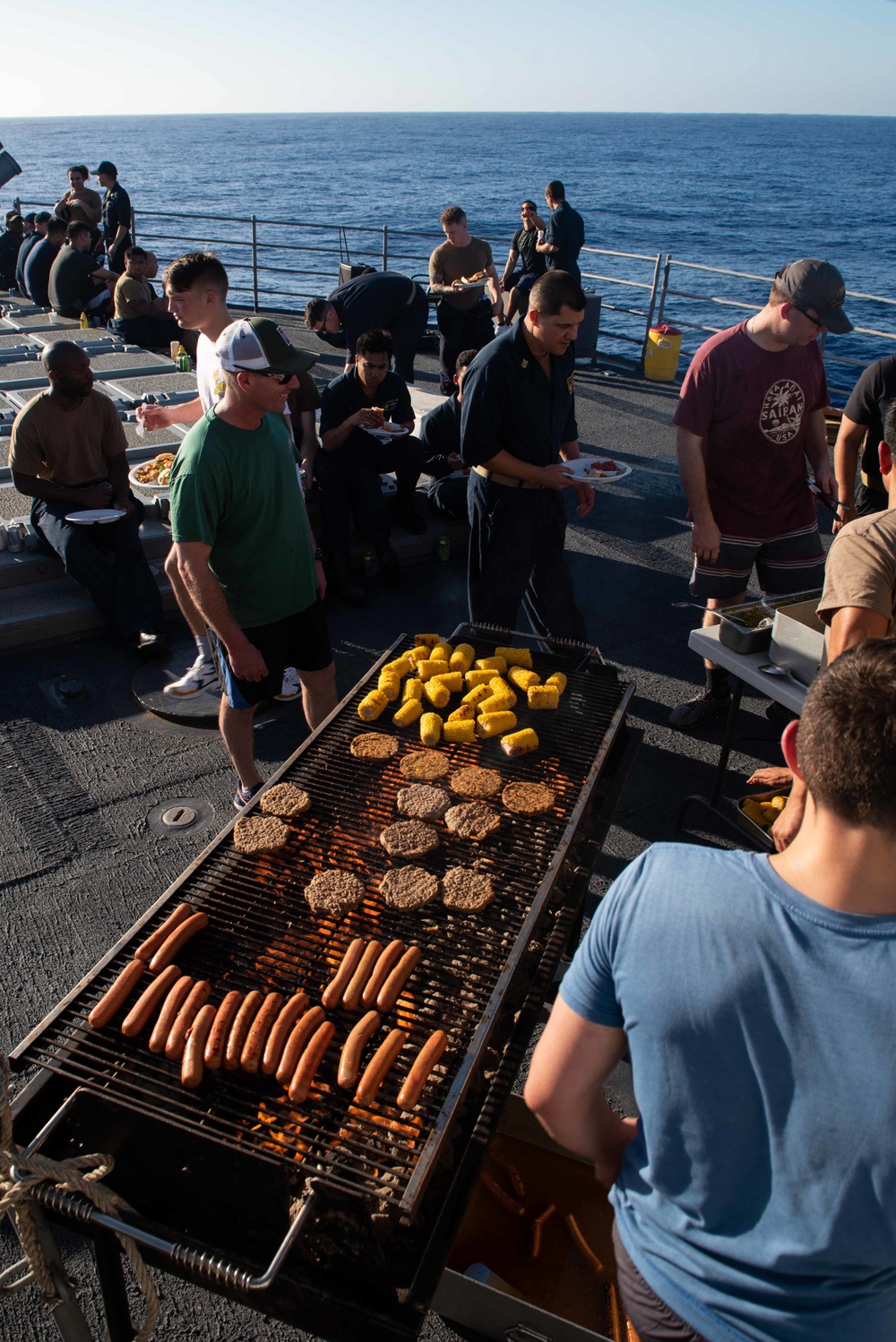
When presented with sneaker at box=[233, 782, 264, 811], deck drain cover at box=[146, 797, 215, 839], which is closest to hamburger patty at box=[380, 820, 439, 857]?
sneaker at box=[233, 782, 264, 811]

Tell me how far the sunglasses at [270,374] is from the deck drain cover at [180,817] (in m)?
2.40

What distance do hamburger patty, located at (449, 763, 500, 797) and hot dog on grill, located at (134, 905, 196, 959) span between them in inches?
44.7

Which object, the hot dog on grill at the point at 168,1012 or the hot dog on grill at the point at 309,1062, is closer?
the hot dog on grill at the point at 309,1062

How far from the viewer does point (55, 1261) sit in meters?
2.10

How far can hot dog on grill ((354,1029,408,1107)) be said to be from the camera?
2.34 metres

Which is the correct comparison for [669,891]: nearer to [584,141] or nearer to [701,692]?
[701,692]

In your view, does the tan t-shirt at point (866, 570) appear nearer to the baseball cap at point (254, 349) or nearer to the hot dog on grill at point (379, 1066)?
the hot dog on grill at point (379, 1066)

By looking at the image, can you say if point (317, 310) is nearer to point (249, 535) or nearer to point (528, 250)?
point (528, 250)

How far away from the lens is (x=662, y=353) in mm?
12805

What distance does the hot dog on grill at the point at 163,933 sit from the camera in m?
2.69

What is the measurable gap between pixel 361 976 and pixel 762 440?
371 centimetres

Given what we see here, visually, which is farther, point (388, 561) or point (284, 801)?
point (388, 561)

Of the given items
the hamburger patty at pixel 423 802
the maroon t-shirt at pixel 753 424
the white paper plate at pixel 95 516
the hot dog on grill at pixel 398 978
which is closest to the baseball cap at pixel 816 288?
the maroon t-shirt at pixel 753 424

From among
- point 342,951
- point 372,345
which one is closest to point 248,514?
point 342,951
